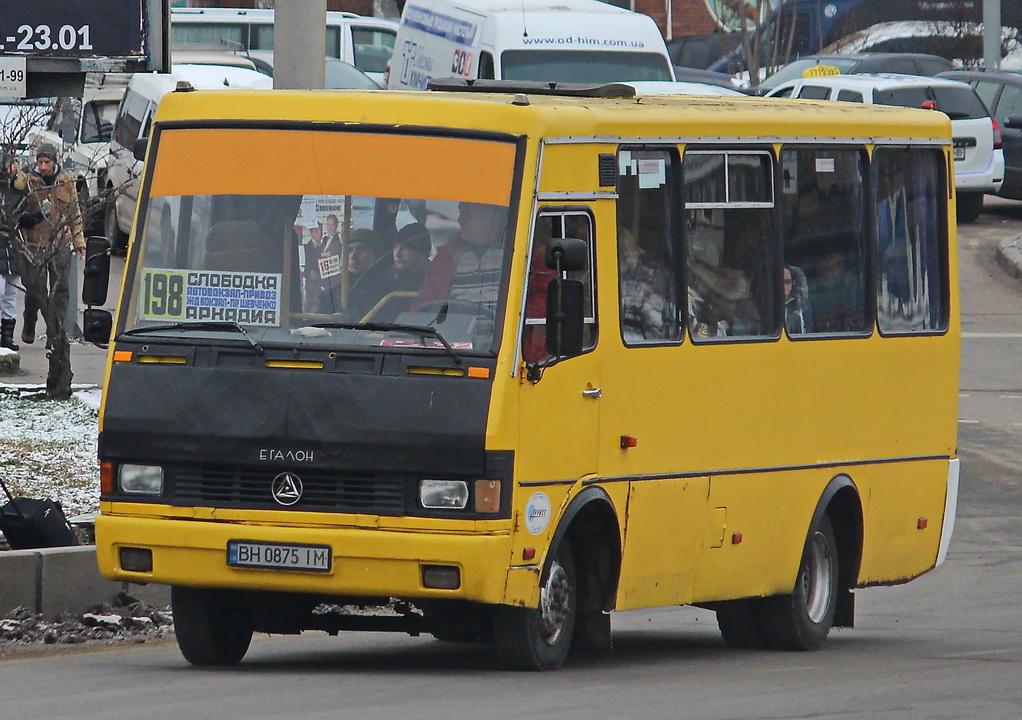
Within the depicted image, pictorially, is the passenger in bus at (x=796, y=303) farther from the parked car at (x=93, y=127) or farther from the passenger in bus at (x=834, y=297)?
the parked car at (x=93, y=127)

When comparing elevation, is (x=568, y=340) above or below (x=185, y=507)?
above

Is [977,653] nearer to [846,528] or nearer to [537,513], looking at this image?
[846,528]

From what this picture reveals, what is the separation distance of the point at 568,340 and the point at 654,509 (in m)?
1.27

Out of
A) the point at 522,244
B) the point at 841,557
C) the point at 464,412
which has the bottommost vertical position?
the point at 841,557

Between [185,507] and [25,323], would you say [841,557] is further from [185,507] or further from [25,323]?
[25,323]

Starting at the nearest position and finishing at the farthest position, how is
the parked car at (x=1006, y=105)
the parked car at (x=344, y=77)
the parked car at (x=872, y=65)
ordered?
the parked car at (x=344, y=77)
the parked car at (x=1006, y=105)
the parked car at (x=872, y=65)

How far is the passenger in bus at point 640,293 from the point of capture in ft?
31.1

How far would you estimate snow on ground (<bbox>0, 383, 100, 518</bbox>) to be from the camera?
13359mm

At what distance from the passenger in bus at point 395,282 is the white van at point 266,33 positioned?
2748 cm

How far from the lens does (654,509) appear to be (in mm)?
9758

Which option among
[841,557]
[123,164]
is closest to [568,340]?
[841,557]

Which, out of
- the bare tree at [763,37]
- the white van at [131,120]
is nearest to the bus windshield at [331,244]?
the white van at [131,120]

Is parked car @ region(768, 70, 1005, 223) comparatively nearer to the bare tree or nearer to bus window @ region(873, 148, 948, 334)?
the bare tree

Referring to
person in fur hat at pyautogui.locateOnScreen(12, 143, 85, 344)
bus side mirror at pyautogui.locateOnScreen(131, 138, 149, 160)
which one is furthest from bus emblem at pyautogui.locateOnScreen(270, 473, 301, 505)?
person in fur hat at pyautogui.locateOnScreen(12, 143, 85, 344)
